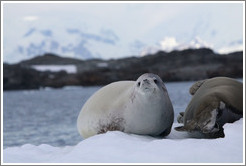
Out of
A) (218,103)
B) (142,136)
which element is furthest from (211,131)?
(142,136)

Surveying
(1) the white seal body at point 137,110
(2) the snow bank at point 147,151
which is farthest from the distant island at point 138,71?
(2) the snow bank at point 147,151

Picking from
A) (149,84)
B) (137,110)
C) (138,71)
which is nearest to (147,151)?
(149,84)

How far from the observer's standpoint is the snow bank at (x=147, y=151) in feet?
13.5

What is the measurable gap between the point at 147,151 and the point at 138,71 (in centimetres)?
5363

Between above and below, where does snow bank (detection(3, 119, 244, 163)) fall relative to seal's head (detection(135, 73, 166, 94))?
below

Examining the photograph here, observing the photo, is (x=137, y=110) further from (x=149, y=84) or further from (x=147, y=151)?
(x=147, y=151)

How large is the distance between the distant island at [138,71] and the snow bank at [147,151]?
151 feet

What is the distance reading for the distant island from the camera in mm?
54156

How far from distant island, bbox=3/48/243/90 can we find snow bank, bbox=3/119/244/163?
46.0 m

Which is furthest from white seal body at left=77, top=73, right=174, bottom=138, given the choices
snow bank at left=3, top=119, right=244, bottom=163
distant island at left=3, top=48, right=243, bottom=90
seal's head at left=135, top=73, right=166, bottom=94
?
distant island at left=3, top=48, right=243, bottom=90

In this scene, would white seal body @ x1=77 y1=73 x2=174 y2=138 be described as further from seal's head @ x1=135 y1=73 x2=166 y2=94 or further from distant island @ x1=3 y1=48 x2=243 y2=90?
distant island @ x1=3 y1=48 x2=243 y2=90

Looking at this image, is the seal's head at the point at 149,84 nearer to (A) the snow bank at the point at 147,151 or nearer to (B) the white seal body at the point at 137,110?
(B) the white seal body at the point at 137,110

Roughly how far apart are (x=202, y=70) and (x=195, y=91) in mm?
47823

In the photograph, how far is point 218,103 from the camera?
17.9 ft
